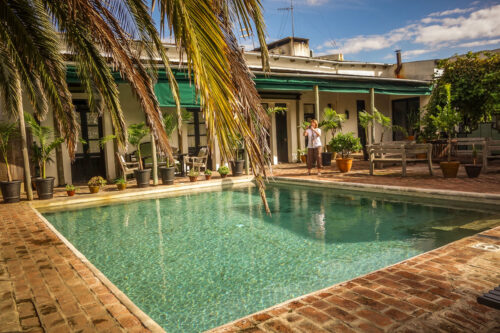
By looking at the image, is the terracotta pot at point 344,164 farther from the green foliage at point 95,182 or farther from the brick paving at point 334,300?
the green foliage at point 95,182

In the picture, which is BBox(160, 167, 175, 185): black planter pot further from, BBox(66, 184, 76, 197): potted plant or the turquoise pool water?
BBox(66, 184, 76, 197): potted plant

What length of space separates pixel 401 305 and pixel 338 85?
37.7 ft


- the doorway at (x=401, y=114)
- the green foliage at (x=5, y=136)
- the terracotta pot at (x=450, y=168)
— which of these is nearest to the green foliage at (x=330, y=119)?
the terracotta pot at (x=450, y=168)

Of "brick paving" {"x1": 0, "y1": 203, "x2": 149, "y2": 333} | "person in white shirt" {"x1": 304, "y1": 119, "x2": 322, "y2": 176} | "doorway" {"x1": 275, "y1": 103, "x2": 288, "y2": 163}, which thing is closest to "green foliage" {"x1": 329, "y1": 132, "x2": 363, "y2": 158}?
"person in white shirt" {"x1": 304, "y1": 119, "x2": 322, "y2": 176}

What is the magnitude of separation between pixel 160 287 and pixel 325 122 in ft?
33.1

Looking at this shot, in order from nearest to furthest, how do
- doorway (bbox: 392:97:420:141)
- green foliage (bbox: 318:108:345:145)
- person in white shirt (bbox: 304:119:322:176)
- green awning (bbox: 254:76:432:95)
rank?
1. person in white shirt (bbox: 304:119:322:176)
2. green awning (bbox: 254:76:432:95)
3. green foliage (bbox: 318:108:345:145)
4. doorway (bbox: 392:97:420:141)

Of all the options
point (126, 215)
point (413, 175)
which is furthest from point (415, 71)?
point (126, 215)

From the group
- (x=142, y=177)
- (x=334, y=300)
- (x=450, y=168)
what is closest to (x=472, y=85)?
(x=450, y=168)

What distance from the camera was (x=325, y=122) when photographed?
12.7 meters

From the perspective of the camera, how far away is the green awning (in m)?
11.8

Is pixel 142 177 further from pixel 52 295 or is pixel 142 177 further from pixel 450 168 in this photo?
pixel 450 168

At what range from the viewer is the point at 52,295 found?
117 inches

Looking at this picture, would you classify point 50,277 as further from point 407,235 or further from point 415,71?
point 415,71

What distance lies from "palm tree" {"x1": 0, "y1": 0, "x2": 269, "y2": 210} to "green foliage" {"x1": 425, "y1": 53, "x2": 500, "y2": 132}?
10.2m
